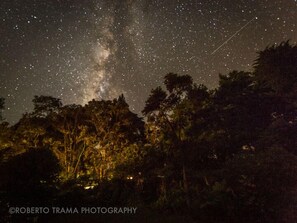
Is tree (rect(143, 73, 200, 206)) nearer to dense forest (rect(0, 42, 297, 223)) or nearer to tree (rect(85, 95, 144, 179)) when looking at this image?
dense forest (rect(0, 42, 297, 223))

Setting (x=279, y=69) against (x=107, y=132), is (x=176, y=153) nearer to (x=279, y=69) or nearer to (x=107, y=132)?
(x=107, y=132)

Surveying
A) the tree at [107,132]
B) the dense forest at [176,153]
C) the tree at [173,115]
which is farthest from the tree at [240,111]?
the tree at [107,132]

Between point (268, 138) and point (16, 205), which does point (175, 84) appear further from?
point (16, 205)

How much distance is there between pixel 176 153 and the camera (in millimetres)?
15039

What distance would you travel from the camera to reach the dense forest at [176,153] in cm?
1034

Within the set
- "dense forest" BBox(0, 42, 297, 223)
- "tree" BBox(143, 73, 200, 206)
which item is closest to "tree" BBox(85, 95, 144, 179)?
"dense forest" BBox(0, 42, 297, 223)

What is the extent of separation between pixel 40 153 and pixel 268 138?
486 inches

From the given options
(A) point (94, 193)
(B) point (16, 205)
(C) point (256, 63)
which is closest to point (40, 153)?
(B) point (16, 205)

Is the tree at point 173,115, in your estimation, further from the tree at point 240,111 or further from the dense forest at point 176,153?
the tree at point 240,111

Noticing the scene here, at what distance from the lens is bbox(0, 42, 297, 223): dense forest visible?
10.3 metres

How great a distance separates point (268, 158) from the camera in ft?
38.4

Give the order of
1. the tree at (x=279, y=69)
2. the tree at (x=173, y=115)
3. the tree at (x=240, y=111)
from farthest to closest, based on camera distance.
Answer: the tree at (x=279, y=69) < the tree at (x=240, y=111) < the tree at (x=173, y=115)

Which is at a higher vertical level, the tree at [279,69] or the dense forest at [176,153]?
the tree at [279,69]

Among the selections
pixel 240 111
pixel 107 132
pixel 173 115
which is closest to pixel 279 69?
pixel 240 111
